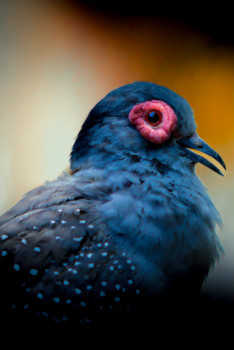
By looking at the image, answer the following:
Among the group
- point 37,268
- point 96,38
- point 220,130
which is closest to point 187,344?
point 37,268

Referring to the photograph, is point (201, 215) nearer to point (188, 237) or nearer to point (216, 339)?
point (188, 237)

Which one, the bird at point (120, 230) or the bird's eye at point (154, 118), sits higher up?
the bird's eye at point (154, 118)

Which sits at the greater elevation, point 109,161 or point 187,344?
point 109,161

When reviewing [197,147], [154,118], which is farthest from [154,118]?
[197,147]

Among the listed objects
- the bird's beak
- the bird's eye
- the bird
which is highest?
the bird's eye

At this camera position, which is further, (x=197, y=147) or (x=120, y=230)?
(x=197, y=147)

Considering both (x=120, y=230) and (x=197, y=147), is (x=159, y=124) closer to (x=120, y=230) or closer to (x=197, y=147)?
(x=197, y=147)

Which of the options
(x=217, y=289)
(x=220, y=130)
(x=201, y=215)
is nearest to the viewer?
(x=201, y=215)
